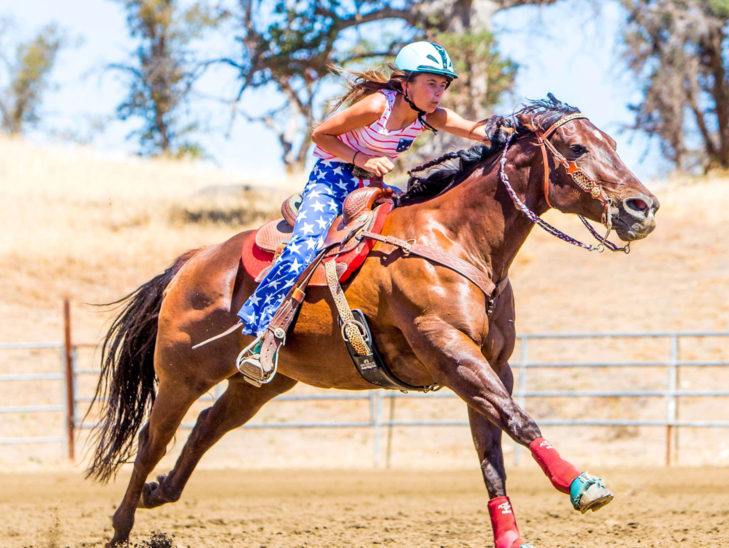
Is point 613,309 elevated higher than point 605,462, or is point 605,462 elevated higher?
point 613,309

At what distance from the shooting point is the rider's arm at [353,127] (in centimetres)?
442

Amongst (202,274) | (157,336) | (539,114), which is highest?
(539,114)

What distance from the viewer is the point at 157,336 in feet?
17.8

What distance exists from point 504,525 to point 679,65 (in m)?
22.8

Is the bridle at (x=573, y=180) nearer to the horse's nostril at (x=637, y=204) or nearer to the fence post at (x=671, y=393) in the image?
the horse's nostril at (x=637, y=204)

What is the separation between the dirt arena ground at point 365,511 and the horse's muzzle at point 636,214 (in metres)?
2.20

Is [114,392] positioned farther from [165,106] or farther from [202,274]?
[165,106]

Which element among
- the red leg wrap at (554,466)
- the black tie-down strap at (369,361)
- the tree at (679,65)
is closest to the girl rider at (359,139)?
the black tie-down strap at (369,361)

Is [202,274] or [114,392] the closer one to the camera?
[202,274]

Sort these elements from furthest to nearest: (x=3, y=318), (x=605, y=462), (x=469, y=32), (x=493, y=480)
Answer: (x=469, y=32)
(x=3, y=318)
(x=605, y=462)
(x=493, y=480)

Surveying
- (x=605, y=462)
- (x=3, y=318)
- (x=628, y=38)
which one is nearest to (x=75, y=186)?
(x=3, y=318)

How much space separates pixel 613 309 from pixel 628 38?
1127 centimetres

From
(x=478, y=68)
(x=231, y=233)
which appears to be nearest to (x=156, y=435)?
(x=231, y=233)

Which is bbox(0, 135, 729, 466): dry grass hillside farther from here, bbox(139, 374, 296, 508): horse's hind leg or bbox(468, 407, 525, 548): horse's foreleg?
bbox(468, 407, 525, 548): horse's foreleg
